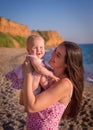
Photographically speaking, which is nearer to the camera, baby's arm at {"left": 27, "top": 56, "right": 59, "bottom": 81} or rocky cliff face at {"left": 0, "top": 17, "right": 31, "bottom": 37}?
baby's arm at {"left": 27, "top": 56, "right": 59, "bottom": 81}

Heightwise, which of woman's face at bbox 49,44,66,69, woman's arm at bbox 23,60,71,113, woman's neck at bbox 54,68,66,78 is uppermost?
woman's face at bbox 49,44,66,69

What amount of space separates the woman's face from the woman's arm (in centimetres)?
7

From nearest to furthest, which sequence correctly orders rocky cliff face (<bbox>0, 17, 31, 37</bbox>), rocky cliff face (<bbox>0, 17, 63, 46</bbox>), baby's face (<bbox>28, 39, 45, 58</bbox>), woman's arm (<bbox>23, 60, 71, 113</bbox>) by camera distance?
woman's arm (<bbox>23, 60, 71, 113</bbox>) → baby's face (<bbox>28, 39, 45, 58</bbox>) → rocky cliff face (<bbox>0, 17, 31, 37</bbox>) → rocky cliff face (<bbox>0, 17, 63, 46</bbox>)

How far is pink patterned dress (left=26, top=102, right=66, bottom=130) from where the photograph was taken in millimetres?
1204

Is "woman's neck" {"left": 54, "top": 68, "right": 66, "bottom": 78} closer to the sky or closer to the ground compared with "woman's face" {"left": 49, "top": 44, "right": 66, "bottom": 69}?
closer to the ground

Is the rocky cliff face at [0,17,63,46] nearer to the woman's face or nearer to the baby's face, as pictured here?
the baby's face

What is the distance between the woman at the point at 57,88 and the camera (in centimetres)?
116

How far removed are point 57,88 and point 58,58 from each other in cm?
12

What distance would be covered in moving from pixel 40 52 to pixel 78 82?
7.8 inches

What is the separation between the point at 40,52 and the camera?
1282 millimetres

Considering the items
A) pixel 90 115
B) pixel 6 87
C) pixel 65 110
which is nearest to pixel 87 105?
pixel 90 115

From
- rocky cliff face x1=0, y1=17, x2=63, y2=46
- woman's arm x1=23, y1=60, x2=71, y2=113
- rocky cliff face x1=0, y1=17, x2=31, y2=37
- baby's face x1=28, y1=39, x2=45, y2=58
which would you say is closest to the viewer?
woman's arm x1=23, y1=60, x2=71, y2=113

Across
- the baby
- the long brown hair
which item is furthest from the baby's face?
the long brown hair

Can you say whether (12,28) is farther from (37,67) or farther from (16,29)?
(37,67)
